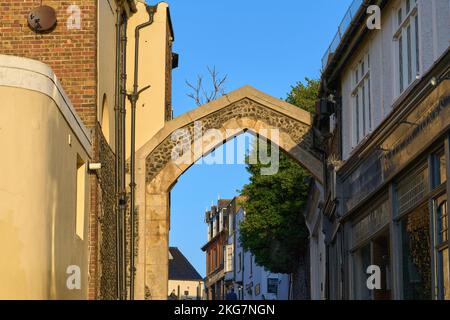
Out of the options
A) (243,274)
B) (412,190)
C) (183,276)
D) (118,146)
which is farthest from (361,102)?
(183,276)

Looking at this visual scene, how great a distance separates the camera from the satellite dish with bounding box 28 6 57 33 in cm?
1970

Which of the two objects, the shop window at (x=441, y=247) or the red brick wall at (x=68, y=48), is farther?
the red brick wall at (x=68, y=48)

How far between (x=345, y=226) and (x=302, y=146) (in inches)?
166

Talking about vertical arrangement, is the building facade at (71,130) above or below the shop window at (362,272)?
above

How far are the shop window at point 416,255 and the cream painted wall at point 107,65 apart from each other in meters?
6.87

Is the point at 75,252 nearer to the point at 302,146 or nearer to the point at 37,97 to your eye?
the point at 37,97

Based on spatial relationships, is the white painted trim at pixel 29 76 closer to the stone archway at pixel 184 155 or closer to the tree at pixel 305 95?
the stone archway at pixel 184 155

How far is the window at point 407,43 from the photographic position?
15305mm

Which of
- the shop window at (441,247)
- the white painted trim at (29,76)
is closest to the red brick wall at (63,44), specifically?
the white painted trim at (29,76)

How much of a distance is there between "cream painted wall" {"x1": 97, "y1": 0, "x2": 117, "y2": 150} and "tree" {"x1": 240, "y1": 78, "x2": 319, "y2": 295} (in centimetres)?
1387

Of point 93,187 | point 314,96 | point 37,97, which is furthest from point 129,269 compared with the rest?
point 314,96

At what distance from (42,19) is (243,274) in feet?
149

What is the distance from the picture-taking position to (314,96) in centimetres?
3716

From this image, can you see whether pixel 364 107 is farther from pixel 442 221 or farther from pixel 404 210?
pixel 442 221
